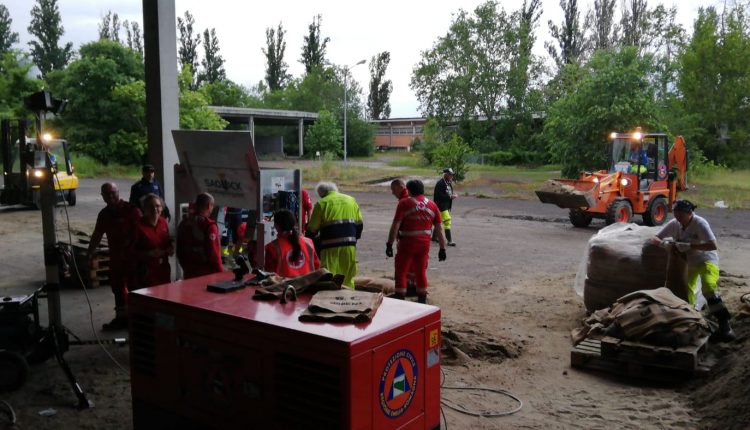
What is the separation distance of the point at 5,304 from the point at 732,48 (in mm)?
36139

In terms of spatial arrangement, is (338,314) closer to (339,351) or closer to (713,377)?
(339,351)

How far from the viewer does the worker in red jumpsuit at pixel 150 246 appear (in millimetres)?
6742

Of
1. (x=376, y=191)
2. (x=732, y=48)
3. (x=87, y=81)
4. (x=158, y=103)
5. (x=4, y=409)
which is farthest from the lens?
(x=87, y=81)

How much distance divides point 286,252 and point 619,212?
1271 cm

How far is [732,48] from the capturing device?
107ft

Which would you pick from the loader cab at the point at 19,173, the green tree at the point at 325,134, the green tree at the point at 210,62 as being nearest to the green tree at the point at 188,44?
the green tree at the point at 210,62

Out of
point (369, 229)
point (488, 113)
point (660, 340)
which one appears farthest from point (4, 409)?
point (488, 113)

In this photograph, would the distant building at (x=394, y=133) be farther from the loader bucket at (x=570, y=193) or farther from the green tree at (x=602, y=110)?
the loader bucket at (x=570, y=193)

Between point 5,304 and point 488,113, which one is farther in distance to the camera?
point 488,113

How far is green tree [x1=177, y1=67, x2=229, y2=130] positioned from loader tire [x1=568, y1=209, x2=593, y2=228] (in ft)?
92.3

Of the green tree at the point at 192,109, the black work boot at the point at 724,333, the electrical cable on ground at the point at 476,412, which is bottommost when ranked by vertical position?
the electrical cable on ground at the point at 476,412

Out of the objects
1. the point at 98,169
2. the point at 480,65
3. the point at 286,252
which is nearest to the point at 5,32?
the point at 98,169

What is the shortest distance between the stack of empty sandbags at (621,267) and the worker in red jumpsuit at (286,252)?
4200mm

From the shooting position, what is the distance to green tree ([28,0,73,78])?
6097 cm
